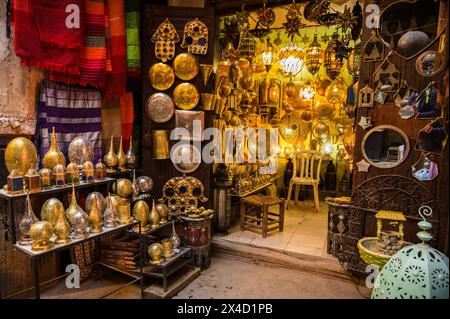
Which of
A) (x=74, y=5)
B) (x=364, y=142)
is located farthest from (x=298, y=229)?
(x=74, y=5)

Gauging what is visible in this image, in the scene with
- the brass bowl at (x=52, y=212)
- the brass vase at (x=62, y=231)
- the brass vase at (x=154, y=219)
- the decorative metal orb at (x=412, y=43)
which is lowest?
the brass vase at (x=154, y=219)

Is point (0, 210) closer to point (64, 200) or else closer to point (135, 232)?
point (64, 200)

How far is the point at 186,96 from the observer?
354 cm

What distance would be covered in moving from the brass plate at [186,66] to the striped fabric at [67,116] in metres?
0.92

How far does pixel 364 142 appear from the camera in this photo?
114 inches

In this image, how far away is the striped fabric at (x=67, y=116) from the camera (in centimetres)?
287

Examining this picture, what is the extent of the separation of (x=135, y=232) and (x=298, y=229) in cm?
252

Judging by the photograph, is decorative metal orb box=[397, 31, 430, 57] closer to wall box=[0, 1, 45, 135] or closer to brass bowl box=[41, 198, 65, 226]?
brass bowl box=[41, 198, 65, 226]

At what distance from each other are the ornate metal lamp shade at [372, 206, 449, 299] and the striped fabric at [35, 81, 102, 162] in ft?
9.64

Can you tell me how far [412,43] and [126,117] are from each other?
3053mm

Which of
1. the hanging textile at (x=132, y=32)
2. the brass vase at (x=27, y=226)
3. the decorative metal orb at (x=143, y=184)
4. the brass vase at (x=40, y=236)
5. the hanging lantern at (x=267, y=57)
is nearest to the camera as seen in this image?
the brass vase at (x=40, y=236)

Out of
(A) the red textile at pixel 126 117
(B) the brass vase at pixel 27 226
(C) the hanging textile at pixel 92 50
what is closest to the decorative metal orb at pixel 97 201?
(B) the brass vase at pixel 27 226

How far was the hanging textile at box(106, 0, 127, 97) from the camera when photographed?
10.9ft

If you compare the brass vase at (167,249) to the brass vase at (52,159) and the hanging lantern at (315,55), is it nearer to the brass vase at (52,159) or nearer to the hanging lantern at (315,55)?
the brass vase at (52,159)
